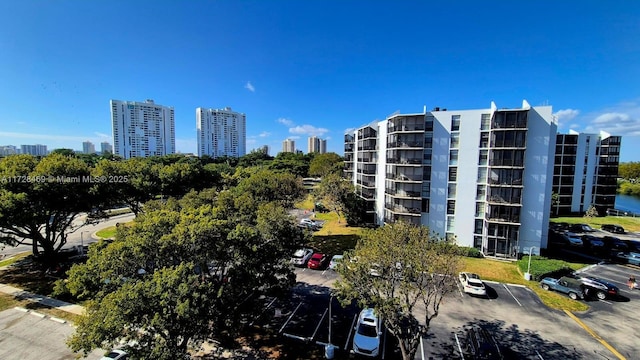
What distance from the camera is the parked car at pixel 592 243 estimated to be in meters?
37.3

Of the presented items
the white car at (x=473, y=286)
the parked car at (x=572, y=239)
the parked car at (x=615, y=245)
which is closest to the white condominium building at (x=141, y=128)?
the white car at (x=473, y=286)

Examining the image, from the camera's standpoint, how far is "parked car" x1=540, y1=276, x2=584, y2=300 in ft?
78.4


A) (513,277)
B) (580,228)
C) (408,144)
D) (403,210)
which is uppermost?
(408,144)

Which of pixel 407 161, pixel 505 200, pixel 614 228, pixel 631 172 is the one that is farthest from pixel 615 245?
pixel 631 172

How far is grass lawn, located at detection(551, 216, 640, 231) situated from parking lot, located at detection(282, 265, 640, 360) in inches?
1291

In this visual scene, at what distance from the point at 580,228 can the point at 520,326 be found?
40.9 m

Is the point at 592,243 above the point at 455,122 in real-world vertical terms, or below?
below

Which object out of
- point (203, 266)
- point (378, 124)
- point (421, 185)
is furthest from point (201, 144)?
point (203, 266)

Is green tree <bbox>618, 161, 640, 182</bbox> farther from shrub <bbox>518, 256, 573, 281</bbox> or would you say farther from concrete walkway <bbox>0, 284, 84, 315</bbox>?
concrete walkway <bbox>0, 284, 84, 315</bbox>

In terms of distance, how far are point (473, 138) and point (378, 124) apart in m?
16.1

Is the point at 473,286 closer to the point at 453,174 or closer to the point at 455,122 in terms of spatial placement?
the point at 453,174

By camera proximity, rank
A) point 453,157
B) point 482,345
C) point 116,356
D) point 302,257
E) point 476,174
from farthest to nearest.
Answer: point 453,157
point 476,174
point 302,257
point 482,345
point 116,356

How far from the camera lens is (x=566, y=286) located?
81.1ft

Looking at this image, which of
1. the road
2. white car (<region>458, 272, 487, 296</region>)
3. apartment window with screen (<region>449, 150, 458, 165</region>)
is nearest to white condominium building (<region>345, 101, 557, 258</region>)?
apartment window with screen (<region>449, 150, 458, 165</region>)
